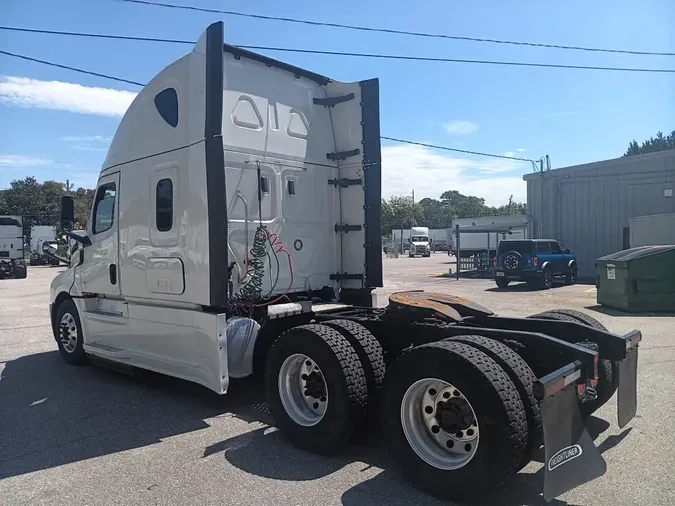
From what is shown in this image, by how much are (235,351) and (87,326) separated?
313cm

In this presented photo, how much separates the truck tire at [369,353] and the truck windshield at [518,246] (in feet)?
57.1

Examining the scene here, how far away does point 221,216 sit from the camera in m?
5.25

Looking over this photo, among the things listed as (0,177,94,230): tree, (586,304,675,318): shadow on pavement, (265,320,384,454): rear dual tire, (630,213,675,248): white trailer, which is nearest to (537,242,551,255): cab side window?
(630,213,675,248): white trailer

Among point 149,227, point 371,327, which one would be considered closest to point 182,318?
point 149,227

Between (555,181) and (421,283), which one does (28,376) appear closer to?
(421,283)

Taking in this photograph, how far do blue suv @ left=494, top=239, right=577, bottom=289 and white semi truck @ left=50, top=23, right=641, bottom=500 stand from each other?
15228 millimetres

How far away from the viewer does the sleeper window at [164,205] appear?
596 centimetres

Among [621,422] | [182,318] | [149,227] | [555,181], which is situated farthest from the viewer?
[555,181]

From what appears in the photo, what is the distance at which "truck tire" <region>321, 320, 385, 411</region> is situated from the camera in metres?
4.61

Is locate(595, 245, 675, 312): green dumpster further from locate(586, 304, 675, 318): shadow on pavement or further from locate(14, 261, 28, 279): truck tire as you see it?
locate(14, 261, 28, 279): truck tire

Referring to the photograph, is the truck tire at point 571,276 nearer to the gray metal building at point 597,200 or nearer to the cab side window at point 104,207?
the gray metal building at point 597,200

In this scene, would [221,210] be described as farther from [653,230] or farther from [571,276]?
[571,276]

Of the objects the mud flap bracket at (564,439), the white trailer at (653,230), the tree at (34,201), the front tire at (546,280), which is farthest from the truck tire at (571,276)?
the tree at (34,201)

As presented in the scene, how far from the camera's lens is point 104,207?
284 inches
